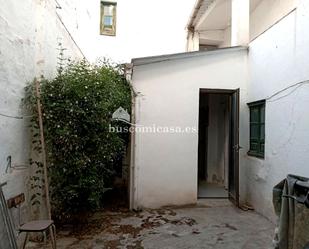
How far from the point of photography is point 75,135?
4.11 metres

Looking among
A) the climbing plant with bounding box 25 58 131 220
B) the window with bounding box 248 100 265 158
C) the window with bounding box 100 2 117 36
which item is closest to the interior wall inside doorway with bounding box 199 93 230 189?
the window with bounding box 248 100 265 158

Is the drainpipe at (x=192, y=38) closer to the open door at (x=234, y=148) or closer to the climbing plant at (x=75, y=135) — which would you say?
the open door at (x=234, y=148)

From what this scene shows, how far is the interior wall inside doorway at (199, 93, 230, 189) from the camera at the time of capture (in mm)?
7976

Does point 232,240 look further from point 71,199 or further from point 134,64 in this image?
point 134,64

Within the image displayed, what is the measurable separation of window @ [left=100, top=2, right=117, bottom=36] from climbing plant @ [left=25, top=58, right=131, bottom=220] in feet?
20.9

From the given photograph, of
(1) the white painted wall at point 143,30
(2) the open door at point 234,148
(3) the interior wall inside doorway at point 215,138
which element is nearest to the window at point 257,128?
(2) the open door at point 234,148

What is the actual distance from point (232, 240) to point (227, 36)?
681cm

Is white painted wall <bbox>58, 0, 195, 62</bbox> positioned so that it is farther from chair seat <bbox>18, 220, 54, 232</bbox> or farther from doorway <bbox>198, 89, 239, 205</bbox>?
chair seat <bbox>18, 220, 54, 232</bbox>

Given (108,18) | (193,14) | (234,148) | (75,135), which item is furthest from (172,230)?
(108,18)

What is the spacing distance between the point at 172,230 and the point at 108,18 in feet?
27.7

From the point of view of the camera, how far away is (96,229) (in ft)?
14.7

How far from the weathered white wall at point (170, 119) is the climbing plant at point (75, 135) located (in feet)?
4.05

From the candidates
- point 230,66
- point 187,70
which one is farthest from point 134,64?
point 230,66

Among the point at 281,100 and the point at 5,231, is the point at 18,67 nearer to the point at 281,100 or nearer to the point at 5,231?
the point at 5,231
